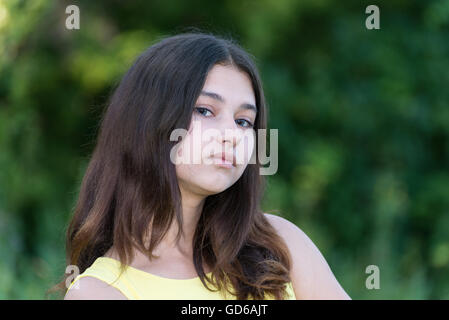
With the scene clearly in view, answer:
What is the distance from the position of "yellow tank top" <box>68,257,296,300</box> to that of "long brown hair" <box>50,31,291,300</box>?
3 centimetres

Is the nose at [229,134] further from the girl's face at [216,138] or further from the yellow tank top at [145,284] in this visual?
the yellow tank top at [145,284]

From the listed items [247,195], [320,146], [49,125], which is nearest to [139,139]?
[247,195]

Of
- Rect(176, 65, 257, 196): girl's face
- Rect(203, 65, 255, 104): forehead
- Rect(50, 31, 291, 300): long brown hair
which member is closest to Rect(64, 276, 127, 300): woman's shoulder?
Rect(50, 31, 291, 300): long brown hair

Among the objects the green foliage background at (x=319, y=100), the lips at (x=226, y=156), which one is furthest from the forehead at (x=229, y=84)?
the green foliage background at (x=319, y=100)

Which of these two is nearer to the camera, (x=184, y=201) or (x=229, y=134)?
(x=229, y=134)

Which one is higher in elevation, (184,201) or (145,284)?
(184,201)

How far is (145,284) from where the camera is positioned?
75.6 inches

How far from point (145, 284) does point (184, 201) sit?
28 centimetres

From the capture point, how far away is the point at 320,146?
592 cm

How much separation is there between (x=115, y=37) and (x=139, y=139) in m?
4.25

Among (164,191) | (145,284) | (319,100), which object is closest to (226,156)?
(164,191)

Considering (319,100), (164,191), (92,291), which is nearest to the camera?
(92,291)

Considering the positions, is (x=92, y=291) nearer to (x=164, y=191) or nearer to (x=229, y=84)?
(x=164, y=191)
